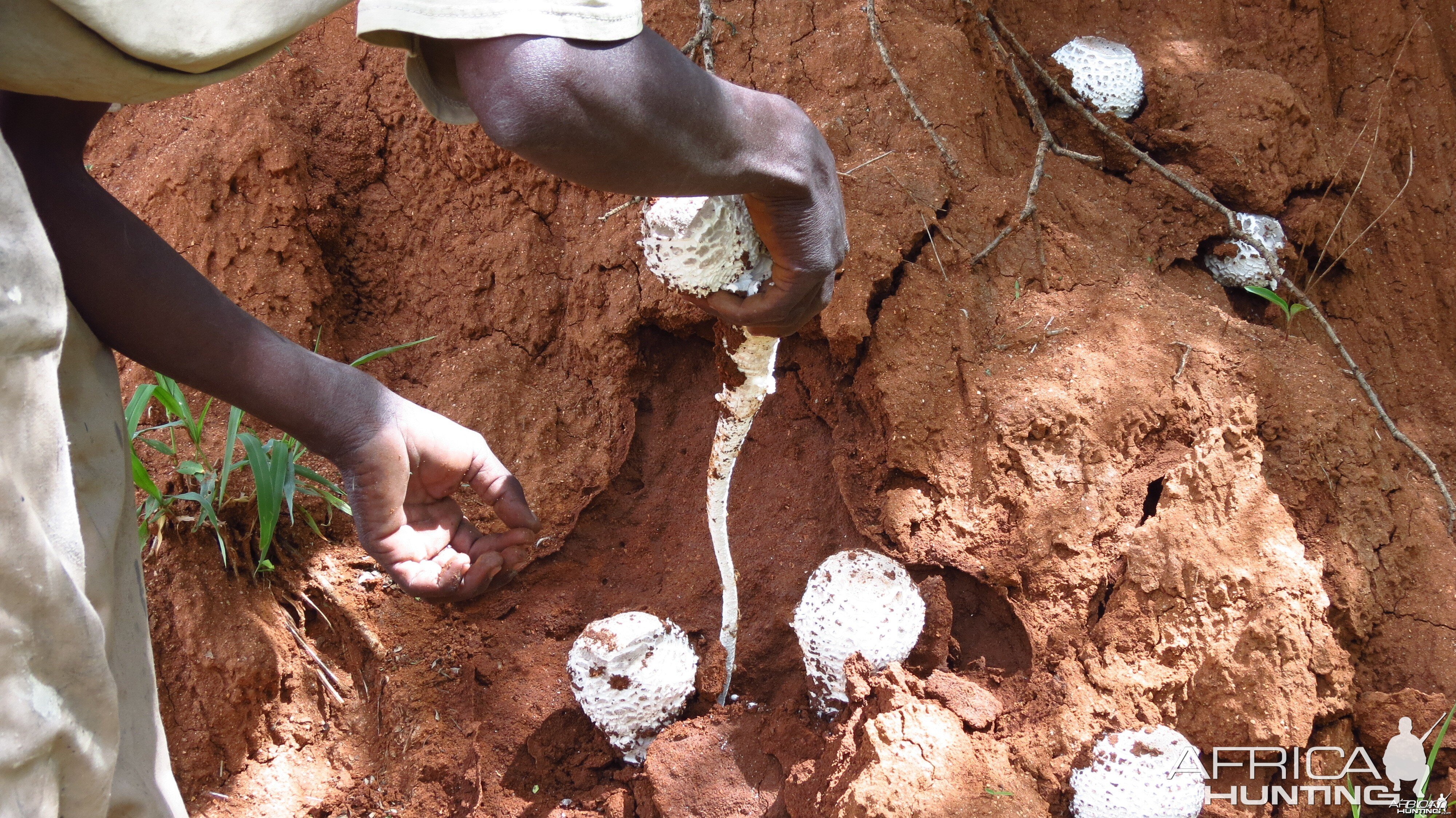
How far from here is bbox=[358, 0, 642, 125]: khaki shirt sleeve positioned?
1069 mm

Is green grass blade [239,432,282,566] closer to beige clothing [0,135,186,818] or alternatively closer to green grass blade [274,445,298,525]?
green grass blade [274,445,298,525]

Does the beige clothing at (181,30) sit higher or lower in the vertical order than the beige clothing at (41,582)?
higher

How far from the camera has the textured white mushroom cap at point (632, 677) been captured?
2213 mm

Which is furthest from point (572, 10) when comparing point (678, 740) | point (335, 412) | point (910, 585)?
point (678, 740)

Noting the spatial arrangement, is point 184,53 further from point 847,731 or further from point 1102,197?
point 1102,197

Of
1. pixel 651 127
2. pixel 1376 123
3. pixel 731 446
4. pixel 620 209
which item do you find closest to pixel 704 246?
pixel 651 127

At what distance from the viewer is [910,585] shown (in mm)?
2145

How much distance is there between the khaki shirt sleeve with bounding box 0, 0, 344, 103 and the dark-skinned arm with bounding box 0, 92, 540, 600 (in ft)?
1.21

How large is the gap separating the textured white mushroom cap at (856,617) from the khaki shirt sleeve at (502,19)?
52.1 inches

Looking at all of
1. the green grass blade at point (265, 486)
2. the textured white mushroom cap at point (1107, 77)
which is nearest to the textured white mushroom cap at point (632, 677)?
the green grass blade at point (265, 486)

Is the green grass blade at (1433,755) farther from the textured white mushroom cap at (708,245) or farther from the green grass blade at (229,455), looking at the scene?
the green grass blade at (229,455)

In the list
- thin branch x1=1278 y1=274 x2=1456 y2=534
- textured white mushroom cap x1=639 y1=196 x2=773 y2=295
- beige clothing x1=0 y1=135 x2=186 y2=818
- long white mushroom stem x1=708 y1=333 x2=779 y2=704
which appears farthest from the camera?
thin branch x1=1278 y1=274 x2=1456 y2=534

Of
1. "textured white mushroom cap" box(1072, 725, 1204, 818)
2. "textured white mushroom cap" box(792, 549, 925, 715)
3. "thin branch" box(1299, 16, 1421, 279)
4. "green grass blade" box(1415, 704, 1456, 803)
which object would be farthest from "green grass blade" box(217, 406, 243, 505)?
"thin branch" box(1299, 16, 1421, 279)

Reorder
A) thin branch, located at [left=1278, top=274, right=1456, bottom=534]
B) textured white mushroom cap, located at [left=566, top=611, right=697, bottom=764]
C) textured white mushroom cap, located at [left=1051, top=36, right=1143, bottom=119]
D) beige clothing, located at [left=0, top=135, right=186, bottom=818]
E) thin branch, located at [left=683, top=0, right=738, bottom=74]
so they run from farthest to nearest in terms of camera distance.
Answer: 1. textured white mushroom cap, located at [left=1051, top=36, right=1143, bottom=119]
2. thin branch, located at [left=683, top=0, right=738, bottom=74]
3. thin branch, located at [left=1278, top=274, right=1456, bottom=534]
4. textured white mushroom cap, located at [left=566, top=611, right=697, bottom=764]
5. beige clothing, located at [left=0, top=135, right=186, bottom=818]
